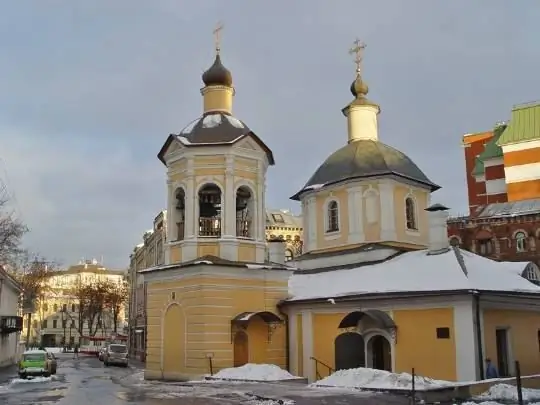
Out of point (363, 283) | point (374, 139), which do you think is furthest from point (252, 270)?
point (374, 139)

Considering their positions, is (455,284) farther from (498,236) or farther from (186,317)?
(498,236)

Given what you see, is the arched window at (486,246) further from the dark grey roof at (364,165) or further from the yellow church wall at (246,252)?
the yellow church wall at (246,252)

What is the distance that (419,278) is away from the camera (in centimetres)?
2092

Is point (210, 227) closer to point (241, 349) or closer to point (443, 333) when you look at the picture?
point (241, 349)

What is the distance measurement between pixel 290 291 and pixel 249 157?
511 cm

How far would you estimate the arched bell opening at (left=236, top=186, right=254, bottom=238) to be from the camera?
23.3 meters

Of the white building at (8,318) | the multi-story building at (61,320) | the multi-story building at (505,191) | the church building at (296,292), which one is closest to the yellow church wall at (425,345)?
the church building at (296,292)

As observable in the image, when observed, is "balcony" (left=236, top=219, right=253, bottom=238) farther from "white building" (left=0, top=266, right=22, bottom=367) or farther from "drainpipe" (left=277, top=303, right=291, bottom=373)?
"white building" (left=0, top=266, right=22, bottom=367)

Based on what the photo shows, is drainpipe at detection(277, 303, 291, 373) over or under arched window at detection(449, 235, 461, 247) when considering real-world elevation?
under

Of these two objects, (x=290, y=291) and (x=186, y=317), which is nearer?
(x=186, y=317)

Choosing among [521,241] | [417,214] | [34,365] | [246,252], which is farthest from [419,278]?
[521,241]

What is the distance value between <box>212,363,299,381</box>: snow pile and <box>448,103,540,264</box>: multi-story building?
2366cm

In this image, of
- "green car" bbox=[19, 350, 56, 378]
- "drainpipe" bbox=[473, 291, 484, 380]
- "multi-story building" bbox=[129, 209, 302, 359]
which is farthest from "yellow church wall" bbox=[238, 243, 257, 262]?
"multi-story building" bbox=[129, 209, 302, 359]

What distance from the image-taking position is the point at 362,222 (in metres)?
26.1
